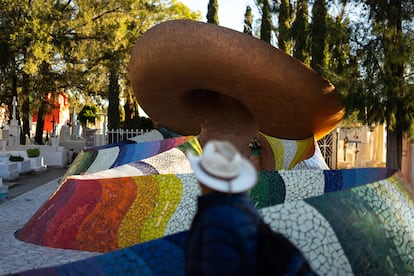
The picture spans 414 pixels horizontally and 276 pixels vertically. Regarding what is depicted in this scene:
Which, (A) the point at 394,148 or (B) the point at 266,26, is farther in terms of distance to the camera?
Result: (B) the point at 266,26

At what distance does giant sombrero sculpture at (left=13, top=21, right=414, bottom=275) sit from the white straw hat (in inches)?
54.8

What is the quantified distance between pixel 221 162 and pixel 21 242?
219 inches

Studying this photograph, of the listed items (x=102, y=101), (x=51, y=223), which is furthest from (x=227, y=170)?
(x=102, y=101)

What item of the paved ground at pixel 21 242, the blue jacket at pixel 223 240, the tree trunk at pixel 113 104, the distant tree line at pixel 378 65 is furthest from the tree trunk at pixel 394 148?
the tree trunk at pixel 113 104

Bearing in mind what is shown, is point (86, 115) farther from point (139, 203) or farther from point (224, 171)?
point (224, 171)

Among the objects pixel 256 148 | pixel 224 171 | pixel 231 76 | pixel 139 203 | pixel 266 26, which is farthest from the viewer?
pixel 266 26

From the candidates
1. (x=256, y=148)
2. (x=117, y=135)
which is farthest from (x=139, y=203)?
(x=117, y=135)

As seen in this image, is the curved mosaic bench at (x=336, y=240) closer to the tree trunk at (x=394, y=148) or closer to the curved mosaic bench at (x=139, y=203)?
the curved mosaic bench at (x=139, y=203)

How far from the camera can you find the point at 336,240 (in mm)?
3623

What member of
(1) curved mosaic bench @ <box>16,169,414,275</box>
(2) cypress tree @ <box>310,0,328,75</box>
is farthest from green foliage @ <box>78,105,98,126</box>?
(1) curved mosaic bench @ <box>16,169,414,275</box>

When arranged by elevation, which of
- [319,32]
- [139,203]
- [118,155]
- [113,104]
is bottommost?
[139,203]

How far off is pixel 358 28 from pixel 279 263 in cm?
803

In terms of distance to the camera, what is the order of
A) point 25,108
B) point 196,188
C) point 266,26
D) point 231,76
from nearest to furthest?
point 196,188
point 231,76
point 266,26
point 25,108

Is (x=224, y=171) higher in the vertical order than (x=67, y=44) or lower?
lower
